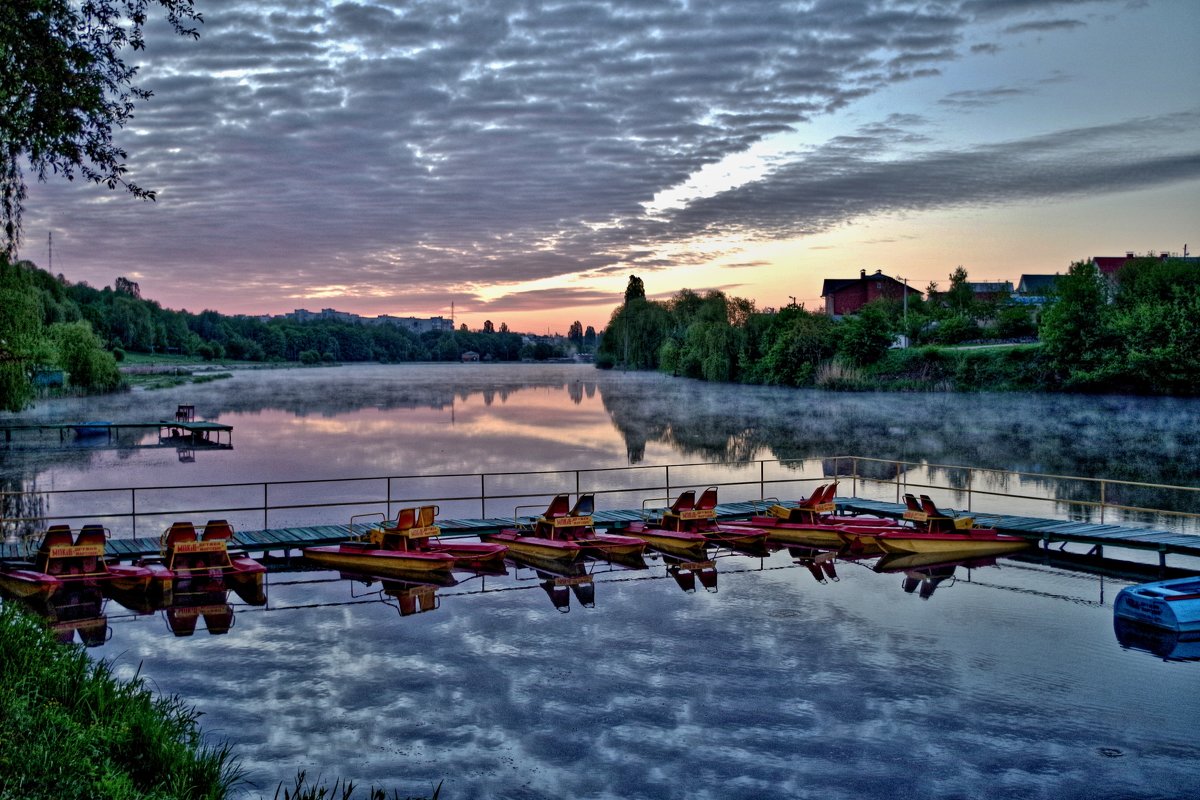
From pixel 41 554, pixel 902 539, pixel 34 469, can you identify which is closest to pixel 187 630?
pixel 41 554

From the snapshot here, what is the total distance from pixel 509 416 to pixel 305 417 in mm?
17326

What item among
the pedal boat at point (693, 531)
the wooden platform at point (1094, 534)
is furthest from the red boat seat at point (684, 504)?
the wooden platform at point (1094, 534)

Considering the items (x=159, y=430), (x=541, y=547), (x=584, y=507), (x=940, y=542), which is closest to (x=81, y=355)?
(x=159, y=430)

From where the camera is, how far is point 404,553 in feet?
63.9

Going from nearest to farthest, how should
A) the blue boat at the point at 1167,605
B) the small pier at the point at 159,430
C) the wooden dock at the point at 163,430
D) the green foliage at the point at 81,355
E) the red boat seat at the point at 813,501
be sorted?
the blue boat at the point at 1167,605 < the red boat seat at the point at 813,501 < the small pier at the point at 159,430 < the wooden dock at the point at 163,430 < the green foliage at the point at 81,355

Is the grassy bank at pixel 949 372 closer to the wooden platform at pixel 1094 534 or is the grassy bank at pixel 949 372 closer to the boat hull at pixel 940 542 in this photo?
the wooden platform at pixel 1094 534

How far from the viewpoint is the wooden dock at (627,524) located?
20.3 m

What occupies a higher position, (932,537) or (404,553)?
(932,537)

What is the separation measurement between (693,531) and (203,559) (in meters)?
11.0

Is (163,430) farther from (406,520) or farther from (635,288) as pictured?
(635,288)

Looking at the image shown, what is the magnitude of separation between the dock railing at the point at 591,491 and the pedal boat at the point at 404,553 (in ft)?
19.9

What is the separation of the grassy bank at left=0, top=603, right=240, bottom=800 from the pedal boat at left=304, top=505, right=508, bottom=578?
28.5 ft

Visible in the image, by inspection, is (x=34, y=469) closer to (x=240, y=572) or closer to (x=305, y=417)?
(x=240, y=572)

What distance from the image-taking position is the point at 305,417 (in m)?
75.9
